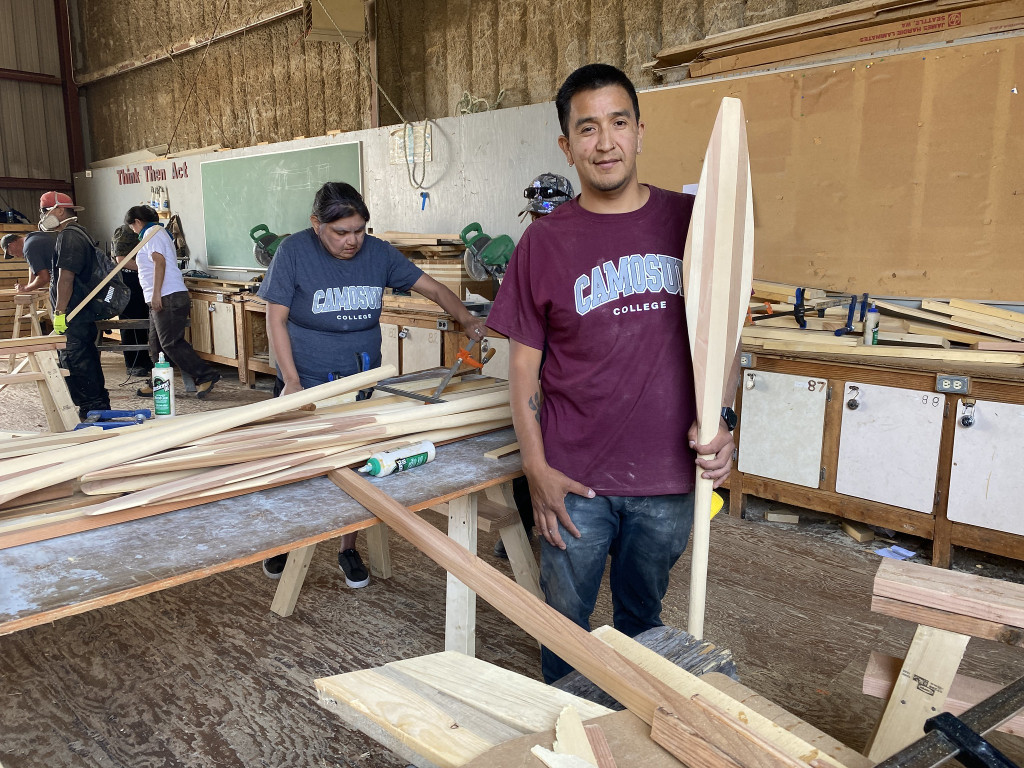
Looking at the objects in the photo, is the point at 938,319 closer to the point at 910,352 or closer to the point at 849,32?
the point at 910,352

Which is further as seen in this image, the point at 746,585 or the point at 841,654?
the point at 746,585

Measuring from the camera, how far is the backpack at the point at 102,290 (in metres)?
5.54

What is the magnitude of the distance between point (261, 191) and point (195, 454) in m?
6.57

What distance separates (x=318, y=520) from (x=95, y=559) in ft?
A: 1.42

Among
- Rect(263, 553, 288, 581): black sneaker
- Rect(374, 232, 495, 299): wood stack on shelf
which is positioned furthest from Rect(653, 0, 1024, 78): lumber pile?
Rect(263, 553, 288, 581): black sneaker

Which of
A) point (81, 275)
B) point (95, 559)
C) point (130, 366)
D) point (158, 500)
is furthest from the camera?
point (130, 366)

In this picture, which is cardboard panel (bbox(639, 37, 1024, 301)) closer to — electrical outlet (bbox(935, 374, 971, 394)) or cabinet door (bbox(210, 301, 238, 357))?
electrical outlet (bbox(935, 374, 971, 394))

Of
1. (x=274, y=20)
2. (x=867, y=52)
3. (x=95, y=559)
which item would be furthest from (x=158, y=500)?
(x=274, y=20)

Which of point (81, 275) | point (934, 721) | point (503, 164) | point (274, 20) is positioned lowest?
point (934, 721)

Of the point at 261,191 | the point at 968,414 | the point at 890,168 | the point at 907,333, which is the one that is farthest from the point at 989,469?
the point at 261,191

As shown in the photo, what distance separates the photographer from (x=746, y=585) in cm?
308

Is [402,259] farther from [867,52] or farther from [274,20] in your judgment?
[274,20]

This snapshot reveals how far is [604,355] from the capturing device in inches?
68.8

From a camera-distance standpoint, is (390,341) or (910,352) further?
(390,341)
